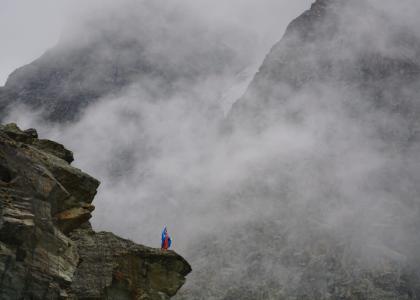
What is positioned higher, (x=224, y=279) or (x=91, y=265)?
(x=224, y=279)

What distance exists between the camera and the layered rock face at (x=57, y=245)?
2630 centimetres

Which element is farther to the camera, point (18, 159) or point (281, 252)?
point (281, 252)

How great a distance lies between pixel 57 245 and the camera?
29.5 meters

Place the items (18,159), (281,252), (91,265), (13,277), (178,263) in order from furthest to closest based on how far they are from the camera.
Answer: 1. (281,252)
2. (178,263)
3. (91,265)
4. (18,159)
5. (13,277)

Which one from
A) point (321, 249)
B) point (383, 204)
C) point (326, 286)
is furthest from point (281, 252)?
point (383, 204)

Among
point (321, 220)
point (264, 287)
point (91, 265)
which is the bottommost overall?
point (91, 265)

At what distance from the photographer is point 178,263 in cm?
3834

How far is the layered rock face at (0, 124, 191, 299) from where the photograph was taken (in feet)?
86.3

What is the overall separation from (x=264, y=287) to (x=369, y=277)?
34606 mm

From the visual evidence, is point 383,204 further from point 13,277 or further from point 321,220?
point 13,277

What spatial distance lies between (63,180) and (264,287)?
150 meters

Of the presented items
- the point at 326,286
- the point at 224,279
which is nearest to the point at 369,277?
the point at 326,286

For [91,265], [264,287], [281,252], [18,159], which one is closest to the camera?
[18,159]

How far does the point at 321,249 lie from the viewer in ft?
591
